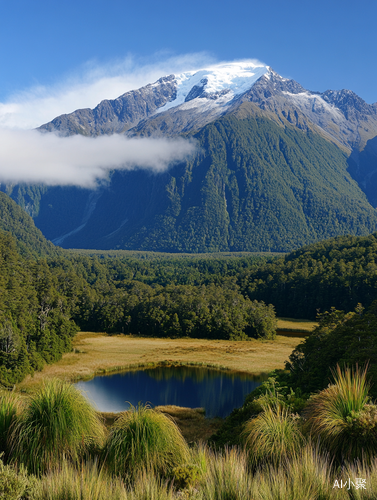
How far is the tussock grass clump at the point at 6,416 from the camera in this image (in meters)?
9.83

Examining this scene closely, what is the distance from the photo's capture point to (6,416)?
1008 cm

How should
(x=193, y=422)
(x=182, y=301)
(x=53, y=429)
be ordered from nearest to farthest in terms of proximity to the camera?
(x=53, y=429) → (x=193, y=422) → (x=182, y=301)

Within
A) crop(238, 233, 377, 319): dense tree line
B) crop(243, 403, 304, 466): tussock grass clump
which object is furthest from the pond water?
crop(238, 233, 377, 319): dense tree line

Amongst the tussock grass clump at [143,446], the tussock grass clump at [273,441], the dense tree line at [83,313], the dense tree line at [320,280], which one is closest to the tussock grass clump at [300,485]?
the tussock grass clump at [273,441]

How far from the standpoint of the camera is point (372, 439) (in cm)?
931

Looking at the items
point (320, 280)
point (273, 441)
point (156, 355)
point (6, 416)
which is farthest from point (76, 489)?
point (320, 280)

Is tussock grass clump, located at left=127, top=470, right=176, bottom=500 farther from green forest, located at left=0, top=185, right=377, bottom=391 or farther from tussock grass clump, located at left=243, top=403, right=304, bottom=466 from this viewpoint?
green forest, located at left=0, top=185, right=377, bottom=391

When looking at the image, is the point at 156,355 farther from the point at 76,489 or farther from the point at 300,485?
the point at 300,485

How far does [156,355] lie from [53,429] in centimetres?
6193

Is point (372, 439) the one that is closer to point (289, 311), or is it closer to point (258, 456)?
point (258, 456)

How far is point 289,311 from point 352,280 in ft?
71.0

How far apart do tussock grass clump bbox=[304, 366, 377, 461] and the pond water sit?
35.1 meters

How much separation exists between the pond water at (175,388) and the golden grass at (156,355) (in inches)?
129

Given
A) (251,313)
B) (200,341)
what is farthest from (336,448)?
(251,313)
